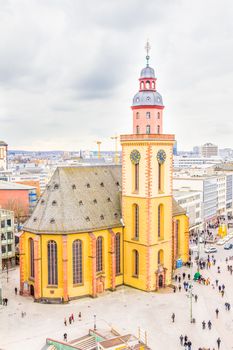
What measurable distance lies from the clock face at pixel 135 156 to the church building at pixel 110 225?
5.4 inches

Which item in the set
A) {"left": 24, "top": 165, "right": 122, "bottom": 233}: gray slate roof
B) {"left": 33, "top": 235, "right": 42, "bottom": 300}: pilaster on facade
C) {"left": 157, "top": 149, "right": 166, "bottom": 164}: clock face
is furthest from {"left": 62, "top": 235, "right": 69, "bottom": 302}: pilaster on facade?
{"left": 157, "top": 149, "right": 166, "bottom": 164}: clock face

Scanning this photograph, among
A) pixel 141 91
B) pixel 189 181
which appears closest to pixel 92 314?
pixel 141 91

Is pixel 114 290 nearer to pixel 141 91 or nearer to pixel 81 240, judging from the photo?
pixel 81 240

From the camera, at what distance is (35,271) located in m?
55.9

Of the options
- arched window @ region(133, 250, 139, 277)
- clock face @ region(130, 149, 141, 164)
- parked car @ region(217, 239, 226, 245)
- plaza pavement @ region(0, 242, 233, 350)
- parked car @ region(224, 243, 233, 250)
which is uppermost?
clock face @ region(130, 149, 141, 164)

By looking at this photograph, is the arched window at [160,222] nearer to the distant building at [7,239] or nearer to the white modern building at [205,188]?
the distant building at [7,239]

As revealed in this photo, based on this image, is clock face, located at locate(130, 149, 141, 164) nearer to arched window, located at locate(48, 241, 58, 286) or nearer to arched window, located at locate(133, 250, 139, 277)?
arched window, located at locate(133, 250, 139, 277)

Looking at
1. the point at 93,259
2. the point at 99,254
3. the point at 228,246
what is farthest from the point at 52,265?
the point at 228,246

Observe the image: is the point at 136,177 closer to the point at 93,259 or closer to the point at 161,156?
the point at 161,156

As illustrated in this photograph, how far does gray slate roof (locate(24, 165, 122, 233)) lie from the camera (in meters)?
56.5

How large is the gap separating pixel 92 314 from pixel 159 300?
9.59 m

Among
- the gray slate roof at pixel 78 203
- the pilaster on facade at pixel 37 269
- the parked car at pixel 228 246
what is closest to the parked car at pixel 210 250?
the parked car at pixel 228 246

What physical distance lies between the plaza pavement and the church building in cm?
233

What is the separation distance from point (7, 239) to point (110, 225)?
21.1m
